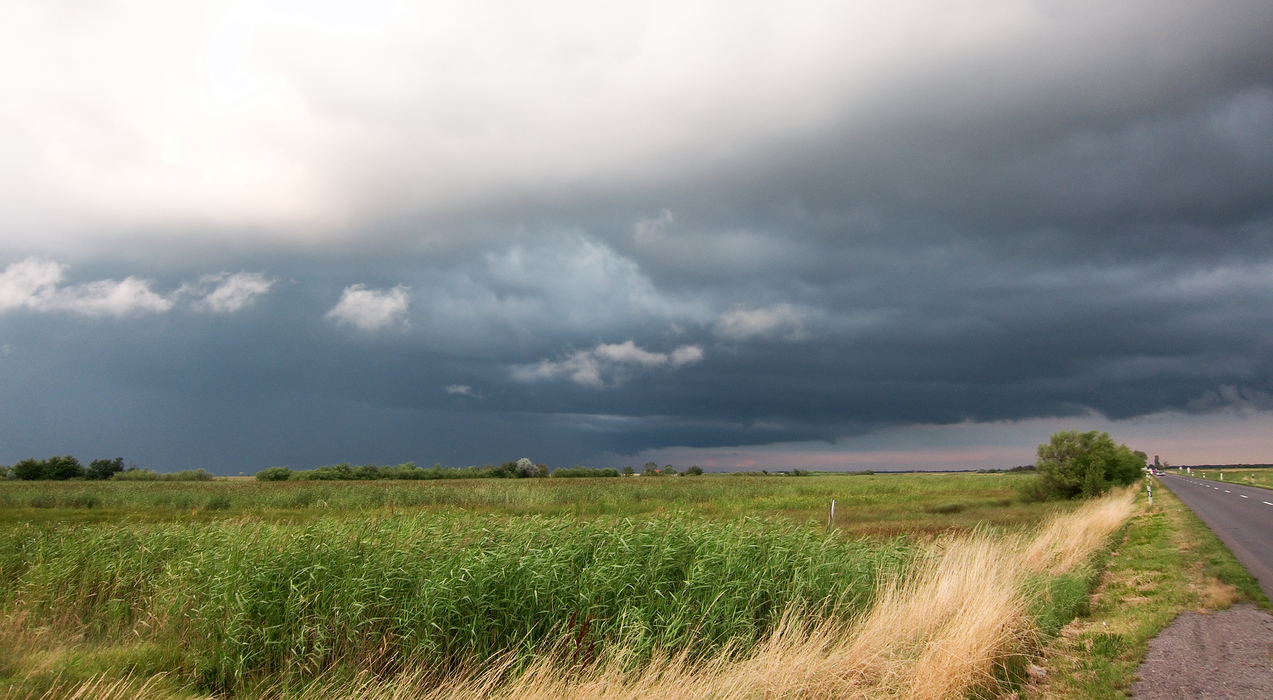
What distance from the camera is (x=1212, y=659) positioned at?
8.48 meters

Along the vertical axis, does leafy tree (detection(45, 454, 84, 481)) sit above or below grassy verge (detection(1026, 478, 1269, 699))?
below

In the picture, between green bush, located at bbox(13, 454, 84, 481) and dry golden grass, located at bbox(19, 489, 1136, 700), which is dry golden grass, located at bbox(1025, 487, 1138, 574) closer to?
dry golden grass, located at bbox(19, 489, 1136, 700)

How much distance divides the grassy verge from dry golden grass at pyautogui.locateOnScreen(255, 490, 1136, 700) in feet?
2.57

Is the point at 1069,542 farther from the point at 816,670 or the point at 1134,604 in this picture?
the point at 816,670

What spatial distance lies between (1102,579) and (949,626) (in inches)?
334

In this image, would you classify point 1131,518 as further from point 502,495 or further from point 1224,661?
point 502,495

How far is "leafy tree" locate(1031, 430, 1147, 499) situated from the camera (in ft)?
156

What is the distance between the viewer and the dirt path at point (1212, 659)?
7.49 m

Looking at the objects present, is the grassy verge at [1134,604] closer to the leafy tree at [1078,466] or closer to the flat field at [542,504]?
the flat field at [542,504]

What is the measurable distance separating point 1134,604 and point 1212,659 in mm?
4005

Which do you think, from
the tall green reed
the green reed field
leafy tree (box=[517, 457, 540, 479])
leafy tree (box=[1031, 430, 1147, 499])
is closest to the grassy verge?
the green reed field

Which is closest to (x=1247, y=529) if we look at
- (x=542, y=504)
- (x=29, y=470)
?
(x=542, y=504)

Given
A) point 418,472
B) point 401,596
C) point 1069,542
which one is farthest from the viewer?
point 418,472

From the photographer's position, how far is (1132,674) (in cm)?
810
